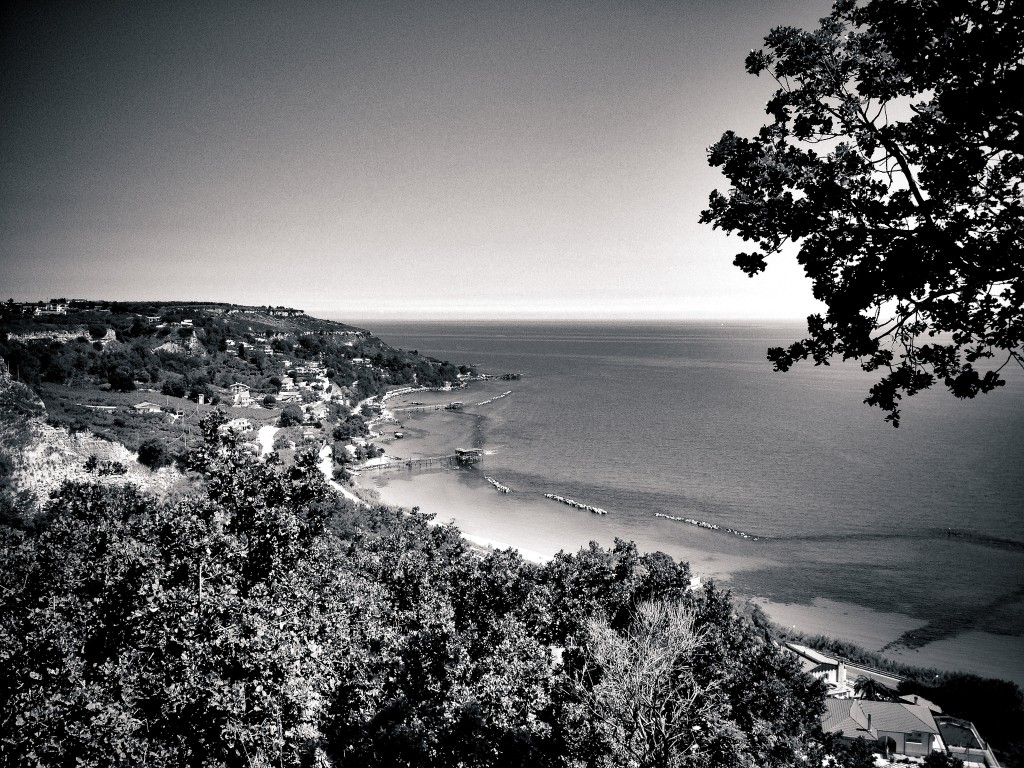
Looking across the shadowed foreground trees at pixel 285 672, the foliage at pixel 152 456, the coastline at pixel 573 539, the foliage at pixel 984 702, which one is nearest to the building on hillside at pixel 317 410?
the coastline at pixel 573 539

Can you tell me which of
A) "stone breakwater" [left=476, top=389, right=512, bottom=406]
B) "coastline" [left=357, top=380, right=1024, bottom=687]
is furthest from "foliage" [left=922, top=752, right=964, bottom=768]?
"stone breakwater" [left=476, top=389, right=512, bottom=406]

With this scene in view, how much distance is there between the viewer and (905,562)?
33.9m

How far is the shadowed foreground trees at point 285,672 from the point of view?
20.8ft

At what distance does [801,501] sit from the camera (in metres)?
44.8

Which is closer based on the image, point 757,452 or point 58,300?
point 757,452

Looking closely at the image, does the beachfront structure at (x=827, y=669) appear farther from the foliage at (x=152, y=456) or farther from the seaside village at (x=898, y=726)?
the foliage at (x=152, y=456)

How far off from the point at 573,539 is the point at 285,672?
3266cm

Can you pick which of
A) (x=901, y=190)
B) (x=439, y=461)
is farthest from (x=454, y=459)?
(x=901, y=190)

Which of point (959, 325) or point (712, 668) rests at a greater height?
point (959, 325)

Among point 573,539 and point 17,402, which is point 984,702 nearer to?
point 573,539

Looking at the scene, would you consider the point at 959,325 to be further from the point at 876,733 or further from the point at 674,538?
the point at 674,538

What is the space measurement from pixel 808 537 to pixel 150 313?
126m

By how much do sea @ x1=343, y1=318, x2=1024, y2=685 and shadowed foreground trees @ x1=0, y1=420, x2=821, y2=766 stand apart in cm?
2000

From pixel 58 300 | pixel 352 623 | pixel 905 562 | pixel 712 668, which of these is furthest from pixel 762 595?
pixel 58 300
